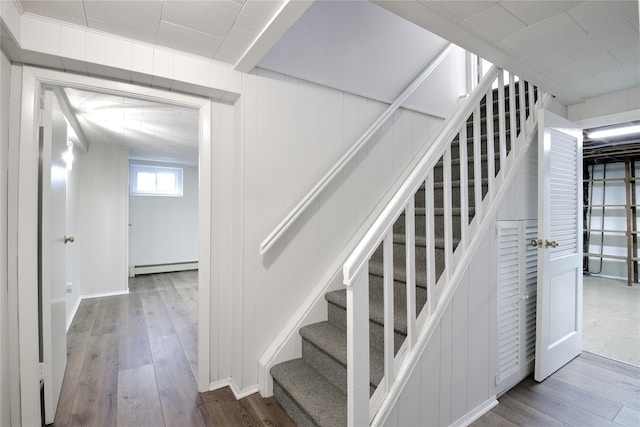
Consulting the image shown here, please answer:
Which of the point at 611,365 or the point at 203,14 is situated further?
the point at 611,365

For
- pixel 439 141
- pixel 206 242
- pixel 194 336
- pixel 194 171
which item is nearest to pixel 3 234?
pixel 206 242

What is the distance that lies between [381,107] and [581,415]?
2438 mm

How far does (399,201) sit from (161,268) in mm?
5597

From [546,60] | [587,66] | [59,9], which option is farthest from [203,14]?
[587,66]

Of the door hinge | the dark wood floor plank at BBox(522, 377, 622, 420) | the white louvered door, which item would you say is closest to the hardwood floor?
the door hinge

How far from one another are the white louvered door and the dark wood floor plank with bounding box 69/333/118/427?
2413 millimetres

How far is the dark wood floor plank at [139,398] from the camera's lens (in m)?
1.74

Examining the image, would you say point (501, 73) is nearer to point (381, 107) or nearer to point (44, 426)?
point (381, 107)

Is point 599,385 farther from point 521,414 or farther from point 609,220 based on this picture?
point 609,220

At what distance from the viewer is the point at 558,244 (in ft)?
7.14

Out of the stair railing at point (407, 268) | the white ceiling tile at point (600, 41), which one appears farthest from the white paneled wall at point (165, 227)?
the white ceiling tile at point (600, 41)

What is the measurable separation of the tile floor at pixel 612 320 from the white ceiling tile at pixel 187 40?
147 inches

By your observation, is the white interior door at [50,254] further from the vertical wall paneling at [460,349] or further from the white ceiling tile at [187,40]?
the vertical wall paneling at [460,349]

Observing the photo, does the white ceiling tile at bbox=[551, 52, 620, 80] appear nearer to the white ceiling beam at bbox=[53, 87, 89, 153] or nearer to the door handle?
the door handle
